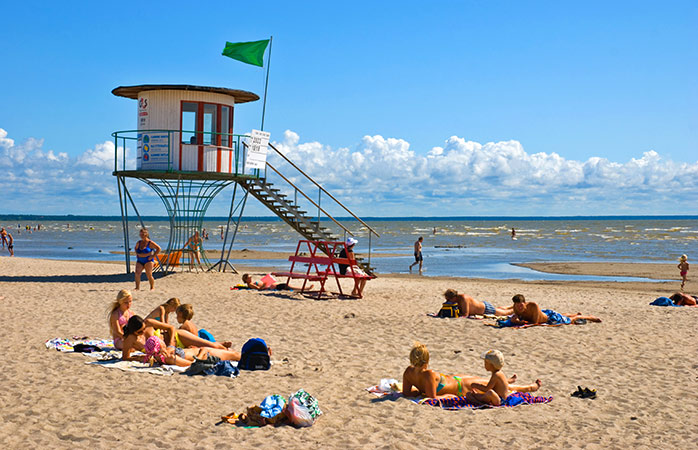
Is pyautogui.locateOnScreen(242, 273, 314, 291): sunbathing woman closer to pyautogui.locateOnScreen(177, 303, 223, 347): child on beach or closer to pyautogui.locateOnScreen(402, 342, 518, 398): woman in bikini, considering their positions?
pyautogui.locateOnScreen(177, 303, 223, 347): child on beach

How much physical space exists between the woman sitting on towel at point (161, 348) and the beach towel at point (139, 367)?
0.13m

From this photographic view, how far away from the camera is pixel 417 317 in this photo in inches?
539

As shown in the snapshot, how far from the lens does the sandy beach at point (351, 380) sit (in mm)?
6371

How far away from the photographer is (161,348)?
8.83 metres

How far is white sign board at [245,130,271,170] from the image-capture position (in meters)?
19.9

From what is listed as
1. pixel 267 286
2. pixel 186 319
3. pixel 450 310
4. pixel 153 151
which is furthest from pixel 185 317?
pixel 153 151

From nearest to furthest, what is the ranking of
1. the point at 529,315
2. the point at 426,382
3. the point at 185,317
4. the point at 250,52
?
1. the point at 426,382
2. the point at 185,317
3. the point at 529,315
4. the point at 250,52

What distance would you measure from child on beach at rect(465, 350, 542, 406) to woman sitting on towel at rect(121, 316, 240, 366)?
319cm

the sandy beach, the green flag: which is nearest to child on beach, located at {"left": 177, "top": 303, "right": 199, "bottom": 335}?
the sandy beach

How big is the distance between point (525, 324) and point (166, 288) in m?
8.83

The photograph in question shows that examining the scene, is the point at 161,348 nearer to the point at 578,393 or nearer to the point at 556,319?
the point at 578,393

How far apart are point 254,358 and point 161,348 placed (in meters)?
1.11

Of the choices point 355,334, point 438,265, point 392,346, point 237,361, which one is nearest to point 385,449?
point 237,361

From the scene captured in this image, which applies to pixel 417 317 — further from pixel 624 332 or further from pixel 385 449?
pixel 385 449
